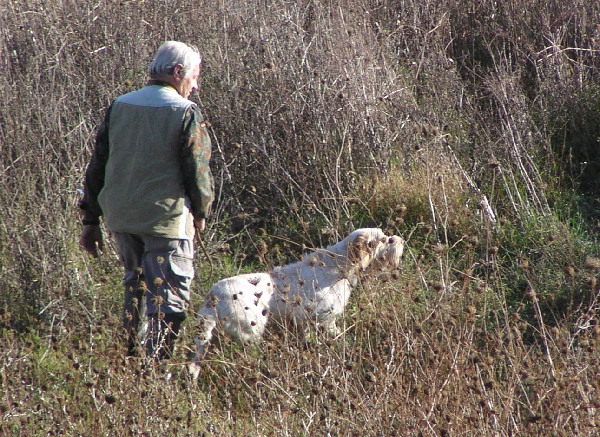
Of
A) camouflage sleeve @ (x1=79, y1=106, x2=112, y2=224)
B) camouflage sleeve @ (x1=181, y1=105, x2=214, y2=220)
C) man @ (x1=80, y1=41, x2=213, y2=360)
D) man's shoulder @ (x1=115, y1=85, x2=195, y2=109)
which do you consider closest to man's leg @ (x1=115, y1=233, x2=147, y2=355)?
man @ (x1=80, y1=41, x2=213, y2=360)

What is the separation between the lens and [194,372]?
3.50 metres

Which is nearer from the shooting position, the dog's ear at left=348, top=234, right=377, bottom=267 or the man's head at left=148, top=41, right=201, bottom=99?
the man's head at left=148, top=41, right=201, bottom=99

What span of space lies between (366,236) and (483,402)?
169 centimetres

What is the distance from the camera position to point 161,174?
349 centimetres

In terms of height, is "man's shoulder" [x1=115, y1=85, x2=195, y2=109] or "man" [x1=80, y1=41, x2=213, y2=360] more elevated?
"man's shoulder" [x1=115, y1=85, x2=195, y2=109]

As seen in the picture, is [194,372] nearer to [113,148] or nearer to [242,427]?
[242,427]

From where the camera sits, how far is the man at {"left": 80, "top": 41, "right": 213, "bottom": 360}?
3.44m

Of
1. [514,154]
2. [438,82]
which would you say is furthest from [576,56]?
[514,154]

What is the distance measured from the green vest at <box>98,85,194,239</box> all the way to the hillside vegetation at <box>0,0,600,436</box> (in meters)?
0.51

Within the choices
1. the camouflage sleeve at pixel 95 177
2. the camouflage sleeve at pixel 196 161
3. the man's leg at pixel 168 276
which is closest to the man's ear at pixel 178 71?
the camouflage sleeve at pixel 196 161

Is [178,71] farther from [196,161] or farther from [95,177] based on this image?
[95,177]

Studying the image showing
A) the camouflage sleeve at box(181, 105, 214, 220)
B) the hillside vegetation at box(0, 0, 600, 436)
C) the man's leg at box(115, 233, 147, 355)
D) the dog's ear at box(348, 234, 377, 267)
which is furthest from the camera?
the dog's ear at box(348, 234, 377, 267)

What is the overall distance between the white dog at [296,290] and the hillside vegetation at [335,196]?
128 millimetres

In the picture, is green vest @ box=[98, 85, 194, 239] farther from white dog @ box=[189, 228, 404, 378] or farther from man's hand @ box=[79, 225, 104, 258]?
white dog @ box=[189, 228, 404, 378]
